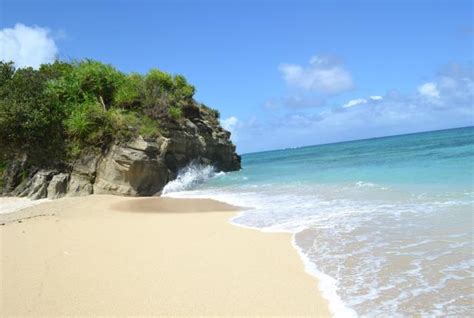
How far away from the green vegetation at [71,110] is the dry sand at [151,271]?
27.9ft

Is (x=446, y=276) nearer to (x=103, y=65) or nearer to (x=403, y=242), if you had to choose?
(x=403, y=242)

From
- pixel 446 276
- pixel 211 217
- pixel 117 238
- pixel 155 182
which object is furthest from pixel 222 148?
pixel 446 276

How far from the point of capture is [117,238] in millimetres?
8219

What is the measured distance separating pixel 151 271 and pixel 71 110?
15644 mm

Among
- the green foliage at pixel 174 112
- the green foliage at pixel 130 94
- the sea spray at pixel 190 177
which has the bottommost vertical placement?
the sea spray at pixel 190 177

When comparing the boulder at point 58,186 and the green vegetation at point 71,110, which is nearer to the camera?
the boulder at point 58,186

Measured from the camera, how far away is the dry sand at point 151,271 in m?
4.64

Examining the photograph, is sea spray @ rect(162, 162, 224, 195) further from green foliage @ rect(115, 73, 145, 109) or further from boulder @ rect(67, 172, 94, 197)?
green foliage @ rect(115, 73, 145, 109)

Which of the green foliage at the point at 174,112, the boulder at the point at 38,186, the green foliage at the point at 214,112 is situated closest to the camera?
the boulder at the point at 38,186

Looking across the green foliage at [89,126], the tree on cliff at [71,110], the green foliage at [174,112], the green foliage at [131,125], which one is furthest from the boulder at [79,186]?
the green foliage at [174,112]

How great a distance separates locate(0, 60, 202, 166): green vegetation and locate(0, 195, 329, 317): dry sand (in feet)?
27.9

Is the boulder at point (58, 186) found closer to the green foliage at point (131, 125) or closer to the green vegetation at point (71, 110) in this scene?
the green vegetation at point (71, 110)

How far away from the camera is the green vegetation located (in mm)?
17453

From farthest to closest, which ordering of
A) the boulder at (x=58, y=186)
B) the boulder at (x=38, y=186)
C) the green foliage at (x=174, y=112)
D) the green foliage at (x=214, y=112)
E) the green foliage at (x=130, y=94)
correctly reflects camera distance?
the green foliage at (x=214, y=112), the green foliage at (x=174, y=112), the green foliage at (x=130, y=94), the boulder at (x=58, y=186), the boulder at (x=38, y=186)
